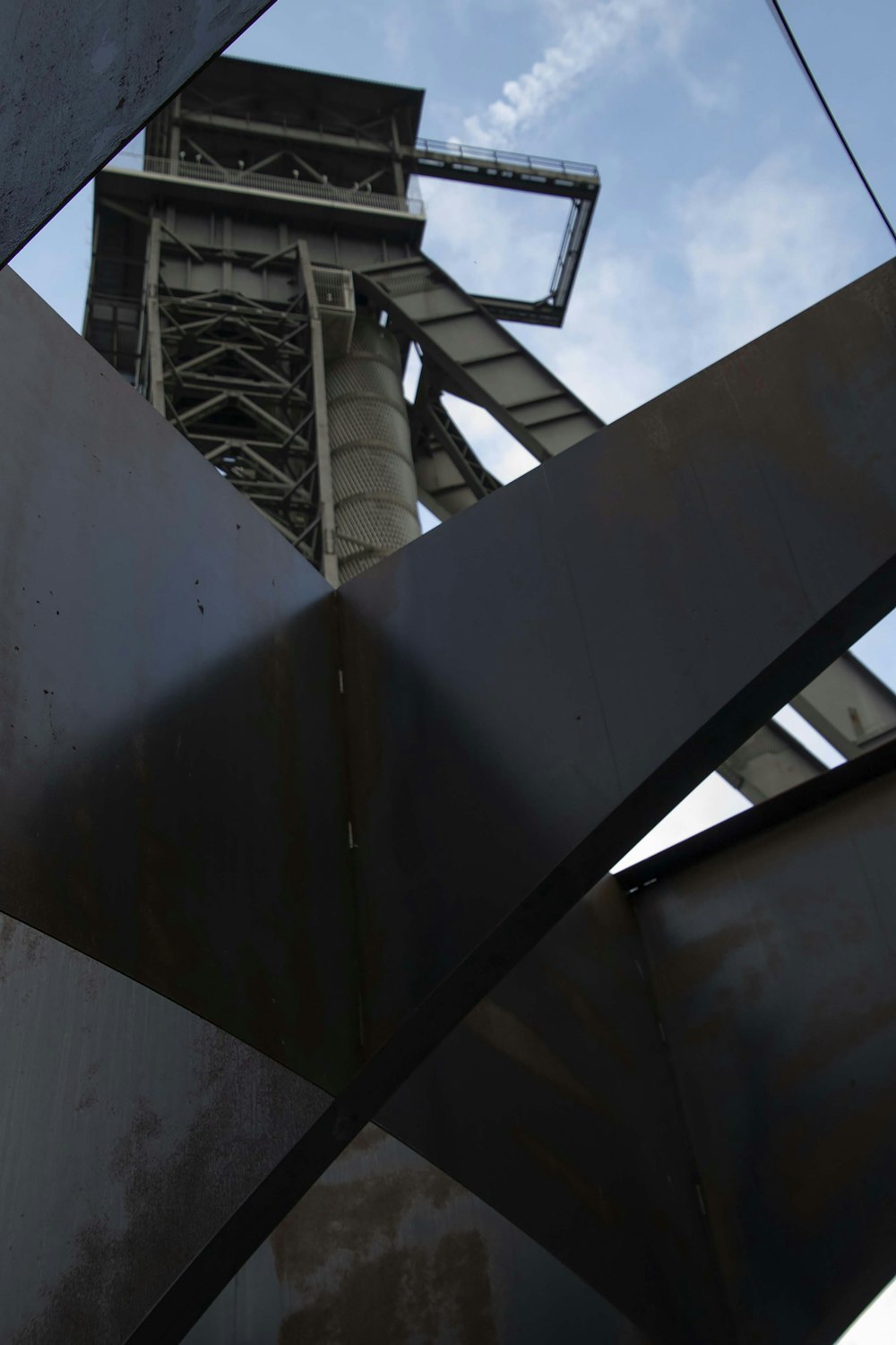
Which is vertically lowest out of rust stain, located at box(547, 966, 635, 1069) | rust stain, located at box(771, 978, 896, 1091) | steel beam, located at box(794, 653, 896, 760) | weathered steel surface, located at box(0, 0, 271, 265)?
rust stain, located at box(547, 966, 635, 1069)

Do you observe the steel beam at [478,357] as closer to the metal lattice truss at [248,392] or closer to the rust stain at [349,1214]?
the metal lattice truss at [248,392]

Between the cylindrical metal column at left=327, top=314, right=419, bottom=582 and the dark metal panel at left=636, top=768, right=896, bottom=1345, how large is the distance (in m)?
6.84

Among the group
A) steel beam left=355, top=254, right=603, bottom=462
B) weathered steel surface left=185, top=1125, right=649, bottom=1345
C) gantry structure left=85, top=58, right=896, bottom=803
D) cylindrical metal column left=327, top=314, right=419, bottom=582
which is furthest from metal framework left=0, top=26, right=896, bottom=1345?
steel beam left=355, top=254, right=603, bottom=462

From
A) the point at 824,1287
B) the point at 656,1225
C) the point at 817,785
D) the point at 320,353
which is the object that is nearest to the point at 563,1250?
the point at 656,1225

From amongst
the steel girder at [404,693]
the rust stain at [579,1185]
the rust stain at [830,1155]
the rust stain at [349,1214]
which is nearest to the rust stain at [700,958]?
the rust stain at [830,1155]

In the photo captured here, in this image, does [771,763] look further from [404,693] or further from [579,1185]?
[404,693]

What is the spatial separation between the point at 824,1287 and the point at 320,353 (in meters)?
12.8

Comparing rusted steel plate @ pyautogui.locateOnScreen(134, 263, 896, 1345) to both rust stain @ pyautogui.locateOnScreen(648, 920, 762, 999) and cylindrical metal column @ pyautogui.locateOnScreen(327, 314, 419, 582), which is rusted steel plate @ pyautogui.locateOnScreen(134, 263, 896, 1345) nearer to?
rust stain @ pyautogui.locateOnScreen(648, 920, 762, 999)

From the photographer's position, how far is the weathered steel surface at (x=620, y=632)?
475 cm

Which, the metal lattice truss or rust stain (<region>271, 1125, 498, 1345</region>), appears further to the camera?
the metal lattice truss

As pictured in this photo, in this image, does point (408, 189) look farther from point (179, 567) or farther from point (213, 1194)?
point (213, 1194)

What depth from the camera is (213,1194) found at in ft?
15.4

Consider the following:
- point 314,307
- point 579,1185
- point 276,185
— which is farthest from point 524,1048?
point 276,185

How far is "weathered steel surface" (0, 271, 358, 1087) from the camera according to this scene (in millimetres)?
4516
